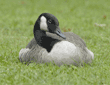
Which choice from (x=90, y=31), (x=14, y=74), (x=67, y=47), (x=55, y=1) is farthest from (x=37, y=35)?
(x=55, y=1)

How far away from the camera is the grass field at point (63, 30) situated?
406 cm

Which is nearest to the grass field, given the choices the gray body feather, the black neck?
the gray body feather

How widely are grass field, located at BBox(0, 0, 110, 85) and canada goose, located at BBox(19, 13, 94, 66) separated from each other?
7.9 inches

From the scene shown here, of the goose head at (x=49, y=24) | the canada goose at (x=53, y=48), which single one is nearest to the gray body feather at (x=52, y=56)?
the canada goose at (x=53, y=48)

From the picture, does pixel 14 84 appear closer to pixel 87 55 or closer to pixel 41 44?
pixel 41 44

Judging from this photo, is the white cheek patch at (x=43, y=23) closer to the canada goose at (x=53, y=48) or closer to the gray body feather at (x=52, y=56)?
the canada goose at (x=53, y=48)

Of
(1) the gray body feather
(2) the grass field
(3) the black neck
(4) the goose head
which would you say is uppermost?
(4) the goose head

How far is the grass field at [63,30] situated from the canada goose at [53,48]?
20cm

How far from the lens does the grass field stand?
4.06 metres

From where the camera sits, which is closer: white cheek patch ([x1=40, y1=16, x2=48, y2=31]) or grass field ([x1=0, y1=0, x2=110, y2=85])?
grass field ([x1=0, y1=0, x2=110, y2=85])

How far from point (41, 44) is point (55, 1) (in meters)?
12.4

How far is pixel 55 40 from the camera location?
479cm

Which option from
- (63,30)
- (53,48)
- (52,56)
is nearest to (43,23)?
(53,48)

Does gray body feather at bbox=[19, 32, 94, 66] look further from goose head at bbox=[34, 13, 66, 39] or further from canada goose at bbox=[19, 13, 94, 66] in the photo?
goose head at bbox=[34, 13, 66, 39]
